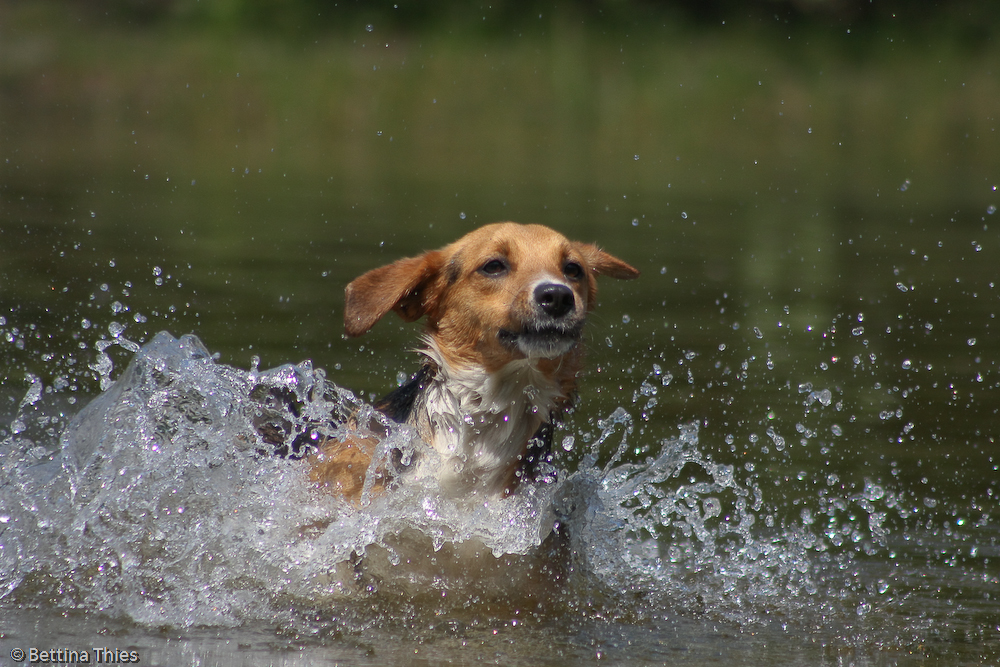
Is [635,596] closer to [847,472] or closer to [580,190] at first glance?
[847,472]

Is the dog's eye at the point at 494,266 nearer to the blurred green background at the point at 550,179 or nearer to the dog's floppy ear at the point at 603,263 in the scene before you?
the dog's floppy ear at the point at 603,263

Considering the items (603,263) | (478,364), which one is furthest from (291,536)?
(603,263)

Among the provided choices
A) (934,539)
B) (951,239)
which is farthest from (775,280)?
(934,539)

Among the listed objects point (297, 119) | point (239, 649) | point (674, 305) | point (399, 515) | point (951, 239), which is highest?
point (297, 119)

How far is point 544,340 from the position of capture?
16.3 feet

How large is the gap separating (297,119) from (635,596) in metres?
18.8

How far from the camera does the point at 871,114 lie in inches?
944

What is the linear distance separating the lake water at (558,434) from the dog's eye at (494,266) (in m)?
0.79

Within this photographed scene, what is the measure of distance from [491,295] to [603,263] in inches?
34.3

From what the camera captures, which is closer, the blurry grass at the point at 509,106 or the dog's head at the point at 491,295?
the dog's head at the point at 491,295

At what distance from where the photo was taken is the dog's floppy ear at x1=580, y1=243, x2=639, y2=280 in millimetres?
5844

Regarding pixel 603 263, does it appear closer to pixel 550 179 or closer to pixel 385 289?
pixel 385 289

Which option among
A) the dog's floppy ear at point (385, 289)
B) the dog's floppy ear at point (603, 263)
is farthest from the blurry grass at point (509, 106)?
the dog's floppy ear at point (385, 289)

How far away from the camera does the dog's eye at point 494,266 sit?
5262mm
